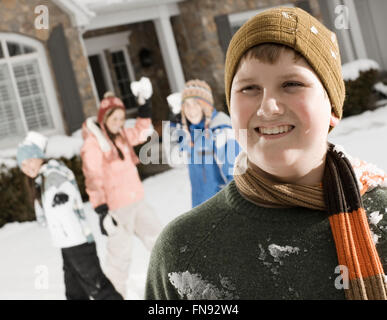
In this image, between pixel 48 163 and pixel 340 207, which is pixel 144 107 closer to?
pixel 48 163

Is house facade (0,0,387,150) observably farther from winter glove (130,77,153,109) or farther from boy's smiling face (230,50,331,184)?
boy's smiling face (230,50,331,184)

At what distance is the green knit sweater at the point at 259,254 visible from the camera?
0.78 metres

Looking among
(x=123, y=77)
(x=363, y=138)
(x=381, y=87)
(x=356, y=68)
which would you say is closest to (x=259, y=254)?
(x=363, y=138)

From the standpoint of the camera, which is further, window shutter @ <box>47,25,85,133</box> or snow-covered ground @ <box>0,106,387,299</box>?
window shutter @ <box>47,25,85,133</box>

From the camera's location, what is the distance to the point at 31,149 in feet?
10.4

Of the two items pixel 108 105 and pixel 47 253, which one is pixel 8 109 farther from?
pixel 108 105

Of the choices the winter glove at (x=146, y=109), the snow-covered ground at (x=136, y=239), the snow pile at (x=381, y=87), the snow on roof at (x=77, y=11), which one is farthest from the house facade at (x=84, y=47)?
the winter glove at (x=146, y=109)

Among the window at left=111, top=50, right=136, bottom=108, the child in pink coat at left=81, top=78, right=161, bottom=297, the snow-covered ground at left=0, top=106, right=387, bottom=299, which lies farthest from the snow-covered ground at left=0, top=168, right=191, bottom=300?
the window at left=111, top=50, right=136, bottom=108

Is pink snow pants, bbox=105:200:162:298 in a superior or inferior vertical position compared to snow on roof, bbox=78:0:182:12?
inferior

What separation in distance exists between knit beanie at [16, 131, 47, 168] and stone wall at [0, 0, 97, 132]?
15.8ft

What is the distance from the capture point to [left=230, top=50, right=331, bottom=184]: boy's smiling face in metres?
0.75

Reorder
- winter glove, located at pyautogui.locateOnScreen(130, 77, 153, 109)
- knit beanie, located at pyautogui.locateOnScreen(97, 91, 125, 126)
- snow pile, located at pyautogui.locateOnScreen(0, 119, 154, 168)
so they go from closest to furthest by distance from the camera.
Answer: knit beanie, located at pyautogui.locateOnScreen(97, 91, 125, 126), winter glove, located at pyautogui.locateOnScreen(130, 77, 153, 109), snow pile, located at pyautogui.locateOnScreen(0, 119, 154, 168)

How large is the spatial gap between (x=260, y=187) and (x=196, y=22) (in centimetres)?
860

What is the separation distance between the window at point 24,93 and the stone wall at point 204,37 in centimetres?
274
